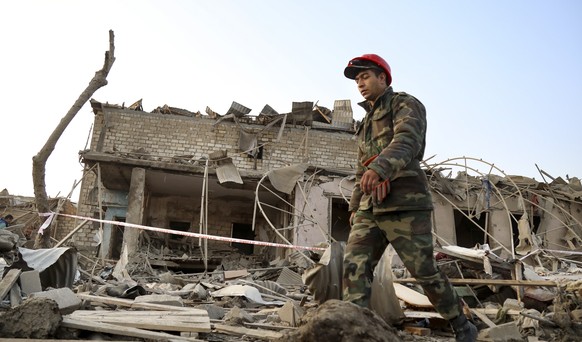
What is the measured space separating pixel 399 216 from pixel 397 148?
17.1 inches

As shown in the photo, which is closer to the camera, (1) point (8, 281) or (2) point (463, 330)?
(2) point (463, 330)

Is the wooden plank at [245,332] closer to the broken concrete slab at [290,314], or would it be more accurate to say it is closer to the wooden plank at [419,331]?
the broken concrete slab at [290,314]

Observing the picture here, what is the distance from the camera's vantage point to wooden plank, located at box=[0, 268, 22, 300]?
282cm

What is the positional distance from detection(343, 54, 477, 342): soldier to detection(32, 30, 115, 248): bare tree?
612 cm

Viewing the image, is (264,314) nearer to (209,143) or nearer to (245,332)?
(245,332)

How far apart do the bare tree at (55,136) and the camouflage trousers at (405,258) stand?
6.47 m

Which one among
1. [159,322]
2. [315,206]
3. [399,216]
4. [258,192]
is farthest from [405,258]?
[258,192]

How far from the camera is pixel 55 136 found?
7184mm

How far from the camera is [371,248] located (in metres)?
2.59

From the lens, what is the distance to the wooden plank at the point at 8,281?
282 cm

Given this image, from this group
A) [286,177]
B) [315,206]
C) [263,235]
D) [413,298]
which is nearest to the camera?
[413,298]

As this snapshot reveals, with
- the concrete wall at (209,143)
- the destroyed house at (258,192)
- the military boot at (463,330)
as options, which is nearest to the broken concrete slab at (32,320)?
the military boot at (463,330)

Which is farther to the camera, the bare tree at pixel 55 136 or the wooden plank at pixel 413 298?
the bare tree at pixel 55 136

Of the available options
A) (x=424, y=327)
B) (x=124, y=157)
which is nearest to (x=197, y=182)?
(x=124, y=157)
